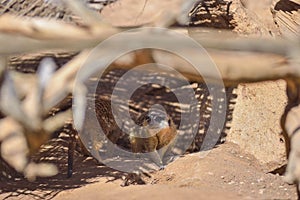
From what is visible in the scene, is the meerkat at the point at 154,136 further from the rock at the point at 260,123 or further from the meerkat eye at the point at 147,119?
the rock at the point at 260,123

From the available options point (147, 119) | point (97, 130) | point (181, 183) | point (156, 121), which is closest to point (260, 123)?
point (156, 121)

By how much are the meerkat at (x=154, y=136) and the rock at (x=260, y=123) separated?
2.46ft

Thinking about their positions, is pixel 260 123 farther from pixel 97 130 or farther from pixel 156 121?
pixel 97 130

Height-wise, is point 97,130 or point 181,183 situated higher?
point 97,130

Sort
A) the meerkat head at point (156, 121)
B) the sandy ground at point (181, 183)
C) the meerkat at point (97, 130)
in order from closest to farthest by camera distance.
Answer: the sandy ground at point (181, 183), the meerkat at point (97, 130), the meerkat head at point (156, 121)

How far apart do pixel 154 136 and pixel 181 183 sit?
1.18 m

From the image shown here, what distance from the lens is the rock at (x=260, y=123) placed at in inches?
236

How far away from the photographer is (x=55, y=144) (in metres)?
6.16

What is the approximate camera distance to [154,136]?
6.24m

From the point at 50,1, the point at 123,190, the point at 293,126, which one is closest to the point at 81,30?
the point at 293,126

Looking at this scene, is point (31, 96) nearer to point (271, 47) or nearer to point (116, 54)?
point (116, 54)

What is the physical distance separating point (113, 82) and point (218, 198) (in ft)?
9.90

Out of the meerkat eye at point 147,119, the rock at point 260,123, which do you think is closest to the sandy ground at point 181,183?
the rock at point 260,123

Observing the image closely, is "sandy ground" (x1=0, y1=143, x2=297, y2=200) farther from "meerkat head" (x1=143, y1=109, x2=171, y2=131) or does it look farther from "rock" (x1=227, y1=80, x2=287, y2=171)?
"meerkat head" (x1=143, y1=109, x2=171, y2=131)
